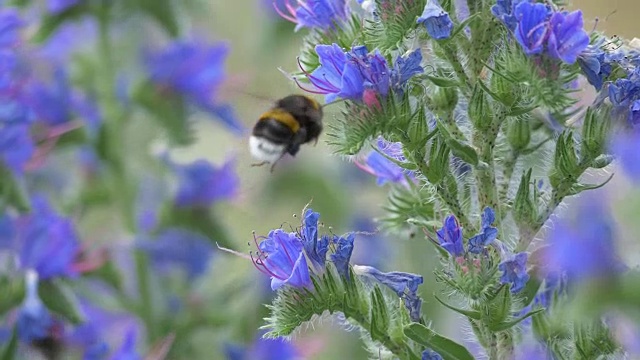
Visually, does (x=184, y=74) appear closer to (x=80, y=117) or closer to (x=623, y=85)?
(x=80, y=117)

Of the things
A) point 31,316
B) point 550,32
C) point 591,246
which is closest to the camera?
point 591,246

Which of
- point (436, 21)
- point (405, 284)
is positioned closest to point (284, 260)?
point (405, 284)

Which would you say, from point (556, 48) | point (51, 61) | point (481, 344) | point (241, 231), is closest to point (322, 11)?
point (556, 48)

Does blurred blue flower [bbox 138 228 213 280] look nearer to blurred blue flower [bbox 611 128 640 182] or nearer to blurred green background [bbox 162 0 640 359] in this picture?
blurred green background [bbox 162 0 640 359]

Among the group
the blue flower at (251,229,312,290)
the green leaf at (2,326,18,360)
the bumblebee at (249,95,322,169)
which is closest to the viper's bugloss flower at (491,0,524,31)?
the blue flower at (251,229,312,290)

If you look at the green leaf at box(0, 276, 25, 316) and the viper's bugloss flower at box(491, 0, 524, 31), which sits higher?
the viper's bugloss flower at box(491, 0, 524, 31)

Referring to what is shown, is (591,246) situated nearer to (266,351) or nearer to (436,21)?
(436,21)
